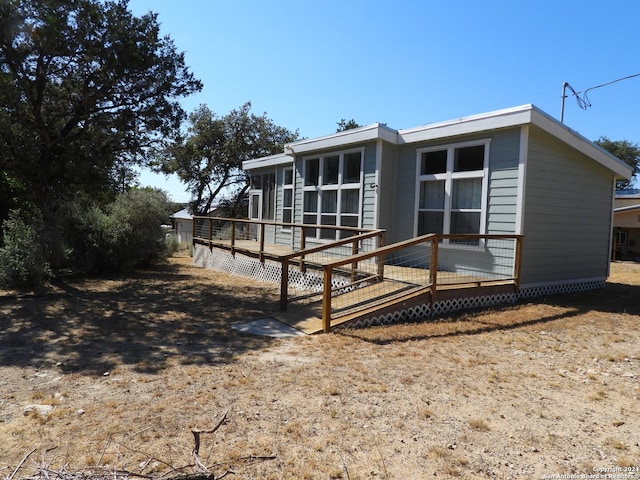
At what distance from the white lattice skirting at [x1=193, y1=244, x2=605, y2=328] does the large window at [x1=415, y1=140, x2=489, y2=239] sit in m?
1.49

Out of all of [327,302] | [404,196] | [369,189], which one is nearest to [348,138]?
[369,189]

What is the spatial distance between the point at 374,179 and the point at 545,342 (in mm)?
5094

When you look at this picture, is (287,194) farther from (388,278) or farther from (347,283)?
(388,278)

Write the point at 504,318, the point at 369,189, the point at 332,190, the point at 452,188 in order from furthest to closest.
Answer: the point at 332,190 → the point at 369,189 → the point at 452,188 → the point at 504,318

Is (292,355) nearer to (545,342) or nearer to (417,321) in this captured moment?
(417,321)

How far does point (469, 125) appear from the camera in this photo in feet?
26.2

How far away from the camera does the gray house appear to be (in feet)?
25.1

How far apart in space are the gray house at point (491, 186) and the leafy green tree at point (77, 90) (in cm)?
402

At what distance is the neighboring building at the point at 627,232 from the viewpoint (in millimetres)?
20000

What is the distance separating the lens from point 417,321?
20.8ft

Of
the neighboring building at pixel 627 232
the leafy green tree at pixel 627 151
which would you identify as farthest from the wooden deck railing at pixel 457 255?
the leafy green tree at pixel 627 151

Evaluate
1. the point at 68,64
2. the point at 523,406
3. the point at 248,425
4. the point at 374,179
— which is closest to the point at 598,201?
the point at 374,179

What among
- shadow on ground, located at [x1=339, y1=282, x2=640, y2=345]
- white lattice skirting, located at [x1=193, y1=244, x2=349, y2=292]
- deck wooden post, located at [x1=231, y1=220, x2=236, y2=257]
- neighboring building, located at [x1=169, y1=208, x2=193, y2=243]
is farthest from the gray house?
neighboring building, located at [x1=169, y1=208, x2=193, y2=243]

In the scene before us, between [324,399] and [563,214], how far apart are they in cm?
730
